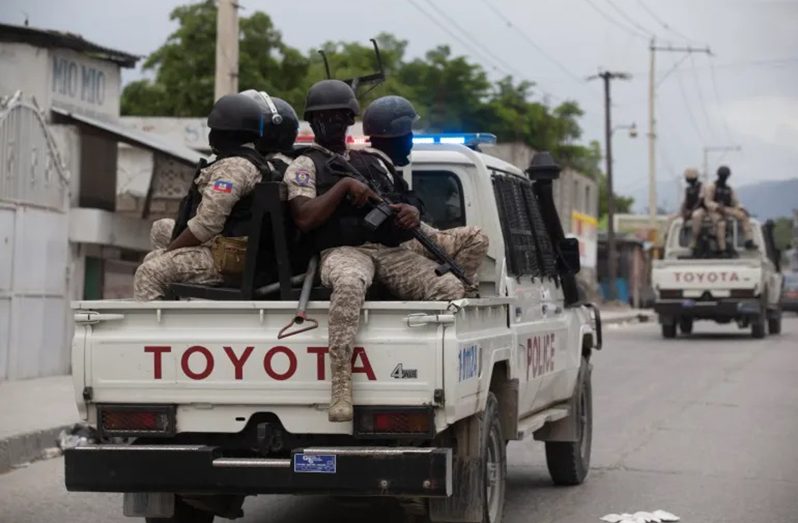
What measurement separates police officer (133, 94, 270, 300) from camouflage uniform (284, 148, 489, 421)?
27cm

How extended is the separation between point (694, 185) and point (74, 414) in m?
17.4

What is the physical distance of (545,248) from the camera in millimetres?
8906

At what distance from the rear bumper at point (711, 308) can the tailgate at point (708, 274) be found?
29 cm

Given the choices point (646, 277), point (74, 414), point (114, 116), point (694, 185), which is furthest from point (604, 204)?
point (74, 414)

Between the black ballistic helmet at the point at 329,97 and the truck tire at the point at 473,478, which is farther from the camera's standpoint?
the black ballistic helmet at the point at 329,97

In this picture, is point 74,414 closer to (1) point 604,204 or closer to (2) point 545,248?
(2) point 545,248

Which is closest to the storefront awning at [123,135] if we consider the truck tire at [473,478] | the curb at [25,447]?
the curb at [25,447]

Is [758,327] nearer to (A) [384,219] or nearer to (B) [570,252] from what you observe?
(B) [570,252]

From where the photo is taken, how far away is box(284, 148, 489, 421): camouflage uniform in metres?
5.88

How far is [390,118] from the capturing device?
7.00 metres

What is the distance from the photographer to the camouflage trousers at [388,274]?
233 inches

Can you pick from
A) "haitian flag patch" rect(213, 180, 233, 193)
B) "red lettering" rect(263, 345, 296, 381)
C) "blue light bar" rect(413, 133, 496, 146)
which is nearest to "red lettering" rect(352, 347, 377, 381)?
"red lettering" rect(263, 345, 296, 381)

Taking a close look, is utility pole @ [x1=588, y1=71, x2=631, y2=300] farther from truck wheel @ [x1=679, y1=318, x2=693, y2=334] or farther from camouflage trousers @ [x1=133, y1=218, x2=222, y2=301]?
camouflage trousers @ [x1=133, y1=218, x2=222, y2=301]

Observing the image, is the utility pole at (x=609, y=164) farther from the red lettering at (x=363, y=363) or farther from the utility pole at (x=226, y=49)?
A: the red lettering at (x=363, y=363)
